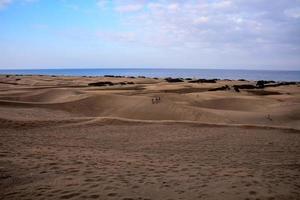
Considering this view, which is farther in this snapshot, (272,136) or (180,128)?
(180,128)

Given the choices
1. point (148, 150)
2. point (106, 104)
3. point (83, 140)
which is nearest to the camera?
point (148, 150)

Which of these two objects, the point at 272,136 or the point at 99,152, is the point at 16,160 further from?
the point at 272,136

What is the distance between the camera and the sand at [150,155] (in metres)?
6.36

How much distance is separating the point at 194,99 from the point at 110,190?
58.6 ft

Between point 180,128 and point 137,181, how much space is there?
26.6 ft

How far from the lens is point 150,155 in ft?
32.6

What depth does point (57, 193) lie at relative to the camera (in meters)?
6.06

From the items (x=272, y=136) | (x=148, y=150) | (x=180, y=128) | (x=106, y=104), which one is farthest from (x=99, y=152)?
(x=106, y=104)

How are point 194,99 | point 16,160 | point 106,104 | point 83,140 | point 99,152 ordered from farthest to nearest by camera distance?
1. point 194,99
2. point 106,104
3. point 83,140
4. point 99,152
5. point 16,160

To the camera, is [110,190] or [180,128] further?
[180,128]

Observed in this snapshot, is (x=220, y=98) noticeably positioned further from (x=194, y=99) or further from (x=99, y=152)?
(x=99, y=152)

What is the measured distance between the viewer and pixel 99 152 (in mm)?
10094

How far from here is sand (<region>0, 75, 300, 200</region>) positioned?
20.9 feet

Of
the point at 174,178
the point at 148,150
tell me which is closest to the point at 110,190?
the point at 174,178
